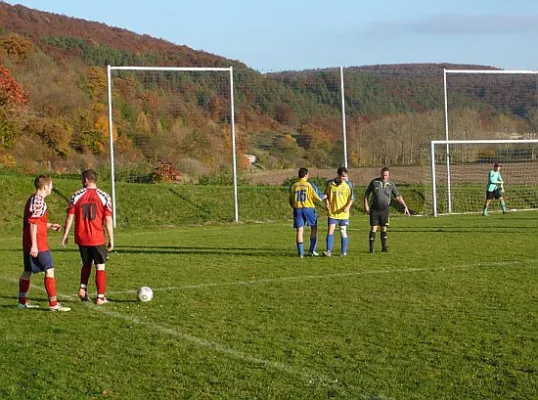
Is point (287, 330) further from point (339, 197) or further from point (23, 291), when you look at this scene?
point (339, 197)

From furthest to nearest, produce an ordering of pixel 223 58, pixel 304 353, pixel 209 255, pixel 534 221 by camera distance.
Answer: pixel 223 58, pixel 534 221, pixel 209 255, pixel 304 353

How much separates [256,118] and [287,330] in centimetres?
2391

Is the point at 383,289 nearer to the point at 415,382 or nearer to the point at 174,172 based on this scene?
the point at 415,382

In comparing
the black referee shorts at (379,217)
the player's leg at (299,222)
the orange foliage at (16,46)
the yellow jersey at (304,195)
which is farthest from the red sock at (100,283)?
the orange foliage at (16,46)

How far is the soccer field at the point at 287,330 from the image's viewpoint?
23.4 feet

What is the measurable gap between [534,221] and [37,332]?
19001mm

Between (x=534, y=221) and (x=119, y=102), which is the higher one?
(x=119, y=102)

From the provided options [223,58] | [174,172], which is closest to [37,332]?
→ [174,172]

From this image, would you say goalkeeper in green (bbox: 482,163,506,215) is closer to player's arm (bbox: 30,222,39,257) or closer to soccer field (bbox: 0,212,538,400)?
soccer field (bbox: 0,212,538,400)

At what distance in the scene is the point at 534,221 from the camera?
25.5 m

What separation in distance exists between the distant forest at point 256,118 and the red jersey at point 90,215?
18.8 metres

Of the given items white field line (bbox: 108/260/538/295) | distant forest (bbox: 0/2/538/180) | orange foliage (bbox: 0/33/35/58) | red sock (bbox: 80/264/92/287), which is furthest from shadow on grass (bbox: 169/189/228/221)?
orange foliage (bbox: 0/33/35/58)

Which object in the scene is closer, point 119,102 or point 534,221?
point 534,221

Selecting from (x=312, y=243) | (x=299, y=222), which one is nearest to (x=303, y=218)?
(x=299, y=222)
